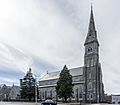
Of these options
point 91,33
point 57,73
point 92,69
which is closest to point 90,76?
point 92,69

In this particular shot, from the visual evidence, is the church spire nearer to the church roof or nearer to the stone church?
the stone church

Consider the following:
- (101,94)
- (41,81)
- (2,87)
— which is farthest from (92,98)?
(2,87)

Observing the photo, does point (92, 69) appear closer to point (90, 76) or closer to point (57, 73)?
point (90, 76)

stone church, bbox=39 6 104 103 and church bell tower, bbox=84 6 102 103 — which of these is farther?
stone church, bbox=39 6 104 103

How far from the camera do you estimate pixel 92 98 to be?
88.9m

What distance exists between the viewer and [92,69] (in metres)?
93.0

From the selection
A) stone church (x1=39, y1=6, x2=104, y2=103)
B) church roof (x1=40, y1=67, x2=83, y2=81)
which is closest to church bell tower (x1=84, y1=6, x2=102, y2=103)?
stone church (x1=39, y1=6, x2=104, y2=103)

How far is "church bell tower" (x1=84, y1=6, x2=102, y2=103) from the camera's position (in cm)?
9000

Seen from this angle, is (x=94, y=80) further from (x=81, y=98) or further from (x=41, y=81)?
(x=41, y=81)

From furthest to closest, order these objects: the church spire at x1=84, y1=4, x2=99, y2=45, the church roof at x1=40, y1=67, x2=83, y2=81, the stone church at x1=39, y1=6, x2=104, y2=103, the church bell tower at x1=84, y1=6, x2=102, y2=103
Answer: the church roof at x1=40, y1=67, x2=83, y2=81
the church spire at x1=84, y1=4, x2=99, y2=45
the stone church at x1=39, y1=6, x2=104, y2=103
the church bell tower at x1=84, y1=6, x2=102, y2=103

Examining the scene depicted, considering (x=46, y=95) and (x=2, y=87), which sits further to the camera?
(x=2, y=87)

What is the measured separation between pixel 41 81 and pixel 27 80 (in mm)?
46393

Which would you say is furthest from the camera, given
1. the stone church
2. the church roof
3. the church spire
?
the church roof

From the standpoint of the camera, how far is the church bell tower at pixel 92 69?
90.0 meters
